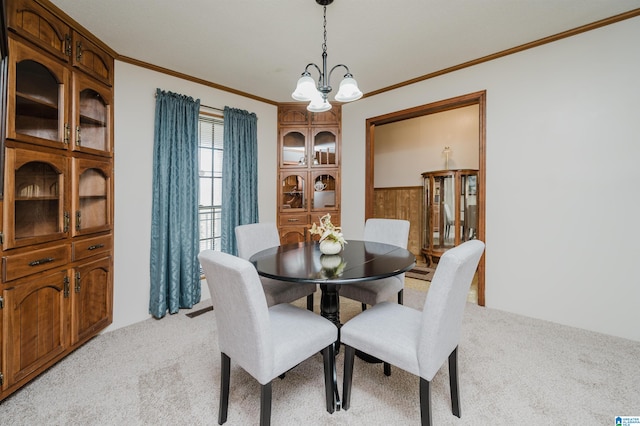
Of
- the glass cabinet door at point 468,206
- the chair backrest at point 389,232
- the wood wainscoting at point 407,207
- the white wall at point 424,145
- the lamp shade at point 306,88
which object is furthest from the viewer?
the wood wainscoting at point 407,207

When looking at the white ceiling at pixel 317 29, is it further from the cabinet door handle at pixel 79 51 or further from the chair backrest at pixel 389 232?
the chair backrest at pixel 389 232

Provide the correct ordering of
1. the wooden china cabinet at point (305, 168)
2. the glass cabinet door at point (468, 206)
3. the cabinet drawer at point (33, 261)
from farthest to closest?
1. the glass cabinet door at point (468, 206)
2. the wooden china cabinet at point (305, 168)
3. the cabinet drawer at point (33, 261)

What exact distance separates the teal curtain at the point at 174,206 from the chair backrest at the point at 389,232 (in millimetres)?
1890

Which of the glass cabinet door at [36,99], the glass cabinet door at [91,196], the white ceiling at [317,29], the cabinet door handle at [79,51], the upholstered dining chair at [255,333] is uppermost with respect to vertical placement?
the white ceiling at [317,29]

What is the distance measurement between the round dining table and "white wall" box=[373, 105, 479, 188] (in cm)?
335

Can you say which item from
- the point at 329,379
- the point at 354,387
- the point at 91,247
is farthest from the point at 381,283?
the point at 91,247

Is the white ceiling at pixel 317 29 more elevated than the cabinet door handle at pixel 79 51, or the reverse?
the white ceiling at pixel 317 29

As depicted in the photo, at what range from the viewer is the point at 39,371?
185cm

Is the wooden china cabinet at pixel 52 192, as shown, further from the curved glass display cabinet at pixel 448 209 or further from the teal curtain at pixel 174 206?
the curved glass display cabinet at pixel 448 209

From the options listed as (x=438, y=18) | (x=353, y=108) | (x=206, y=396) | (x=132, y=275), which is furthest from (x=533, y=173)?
(x=132, y=275)

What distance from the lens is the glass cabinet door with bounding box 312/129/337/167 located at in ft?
13.6

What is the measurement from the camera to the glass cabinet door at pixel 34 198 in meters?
1.71

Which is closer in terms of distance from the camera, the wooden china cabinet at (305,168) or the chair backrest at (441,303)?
the chair backrest at (441,303)

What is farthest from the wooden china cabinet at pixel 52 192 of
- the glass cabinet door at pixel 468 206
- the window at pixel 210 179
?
the glass cabinet door at pixel 468 206
